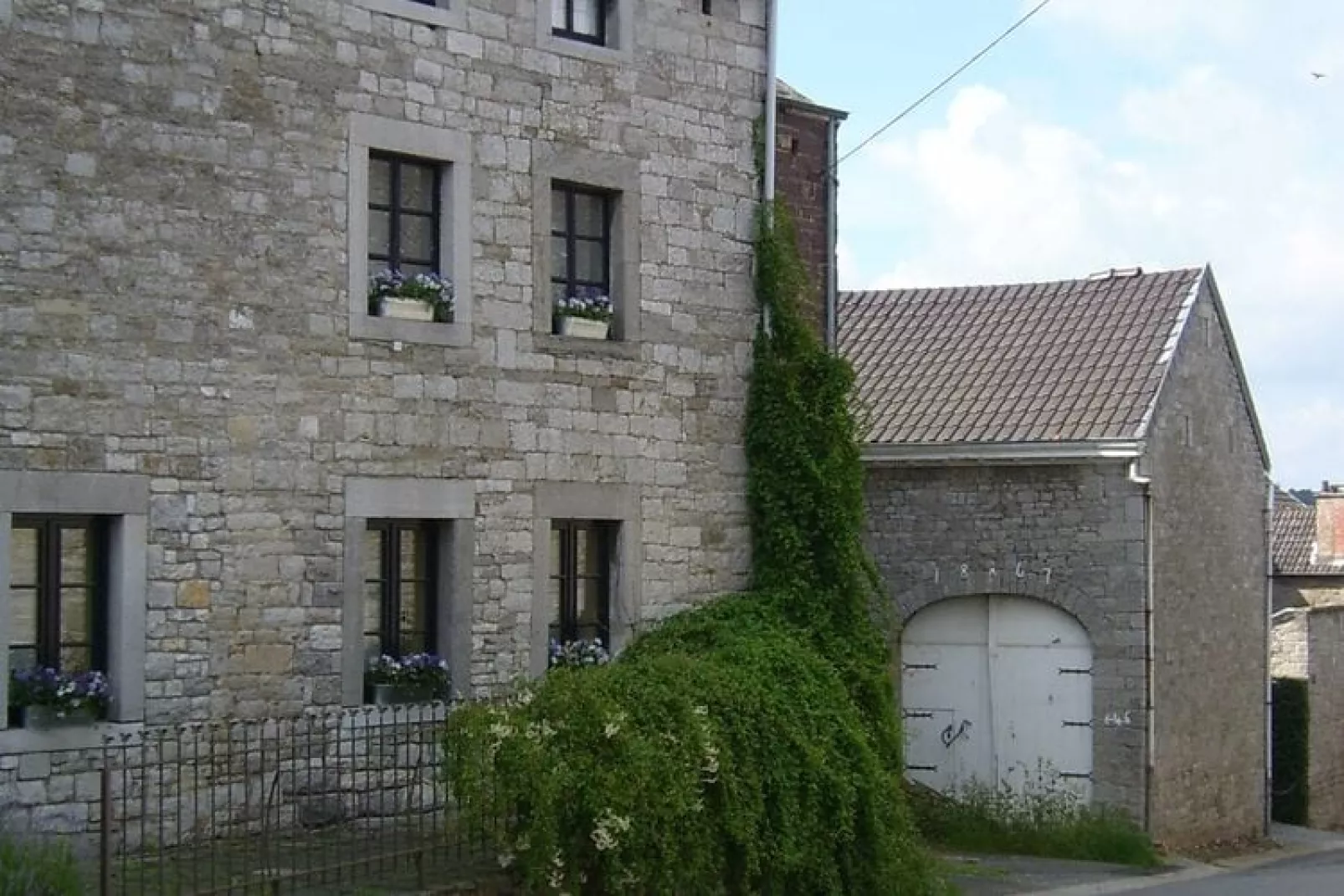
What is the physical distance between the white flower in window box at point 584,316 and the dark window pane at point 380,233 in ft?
4.98

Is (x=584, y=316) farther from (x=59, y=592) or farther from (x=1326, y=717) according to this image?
(x=1326, y=717)

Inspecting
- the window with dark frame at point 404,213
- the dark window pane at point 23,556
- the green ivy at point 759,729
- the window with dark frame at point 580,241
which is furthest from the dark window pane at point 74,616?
the window with dark frame at point 580,241

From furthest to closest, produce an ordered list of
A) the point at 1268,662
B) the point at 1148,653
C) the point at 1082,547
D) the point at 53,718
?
the point at 1268,662 → the point at 1082,547 → the point at 1148,653 → the point at 53,718

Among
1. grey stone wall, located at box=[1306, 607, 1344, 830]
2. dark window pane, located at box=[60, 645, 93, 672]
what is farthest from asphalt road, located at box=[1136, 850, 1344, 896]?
dark window pane, located at box=[60, 645, 93, 672]

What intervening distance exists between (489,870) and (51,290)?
457cm

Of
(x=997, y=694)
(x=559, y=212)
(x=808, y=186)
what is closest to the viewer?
(x=559, y=212)

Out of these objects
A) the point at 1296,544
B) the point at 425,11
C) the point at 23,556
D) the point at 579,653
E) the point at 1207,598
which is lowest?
the point at 579,653

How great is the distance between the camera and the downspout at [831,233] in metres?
17.2

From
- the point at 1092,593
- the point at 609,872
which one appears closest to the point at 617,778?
the point at 609,872

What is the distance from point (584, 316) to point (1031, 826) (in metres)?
7.74

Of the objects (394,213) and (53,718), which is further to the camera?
(394,213)

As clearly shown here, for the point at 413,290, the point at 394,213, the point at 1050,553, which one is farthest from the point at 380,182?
the point at 1050,553

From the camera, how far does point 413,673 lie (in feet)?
46.6

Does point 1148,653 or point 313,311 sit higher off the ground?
point 313,311
